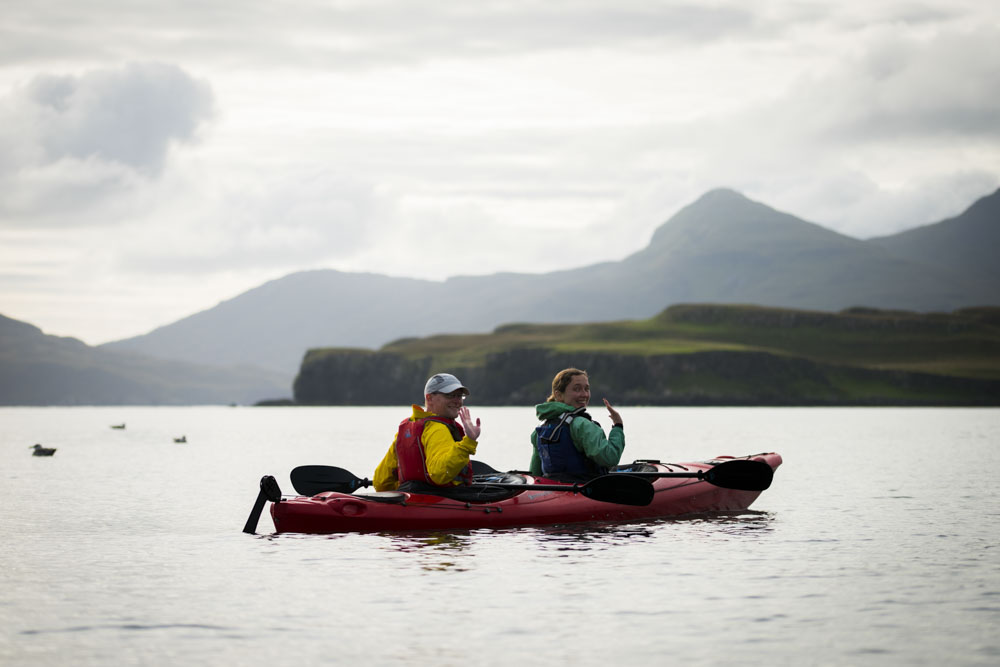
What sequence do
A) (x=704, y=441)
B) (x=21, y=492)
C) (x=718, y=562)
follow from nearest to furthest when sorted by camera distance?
(x=718, y=562) < (x=21, y=492) < (x=704, y=441)

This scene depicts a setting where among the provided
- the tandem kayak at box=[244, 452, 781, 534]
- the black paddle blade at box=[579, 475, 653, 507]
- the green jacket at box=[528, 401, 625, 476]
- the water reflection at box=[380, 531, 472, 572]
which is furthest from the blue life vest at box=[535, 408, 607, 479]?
the water reflection at box=[380, 531, 472, 572]

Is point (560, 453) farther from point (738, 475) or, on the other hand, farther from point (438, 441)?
point (738, 475)

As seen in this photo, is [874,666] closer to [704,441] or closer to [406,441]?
[406,441]

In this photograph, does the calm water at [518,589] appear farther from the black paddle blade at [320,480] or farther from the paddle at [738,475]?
the black paddle blade at [320,480]

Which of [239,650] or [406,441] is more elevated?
[406,441]

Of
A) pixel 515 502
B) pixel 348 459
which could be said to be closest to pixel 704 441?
pixel 348 459

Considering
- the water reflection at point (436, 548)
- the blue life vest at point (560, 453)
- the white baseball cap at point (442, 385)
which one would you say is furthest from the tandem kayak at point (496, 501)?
the white baseball cap at point (442, 385)

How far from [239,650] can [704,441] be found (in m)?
54.0

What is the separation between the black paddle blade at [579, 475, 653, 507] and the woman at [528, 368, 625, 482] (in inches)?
13.7

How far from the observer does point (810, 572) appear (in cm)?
1639

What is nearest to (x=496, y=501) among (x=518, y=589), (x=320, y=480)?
(x=320, y=480)

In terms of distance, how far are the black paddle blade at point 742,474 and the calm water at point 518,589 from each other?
0.84m

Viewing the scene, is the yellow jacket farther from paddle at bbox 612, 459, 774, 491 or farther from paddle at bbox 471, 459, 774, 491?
paddle at bbox 612, 459, 774, 491

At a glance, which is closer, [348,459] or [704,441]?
[348,459]
